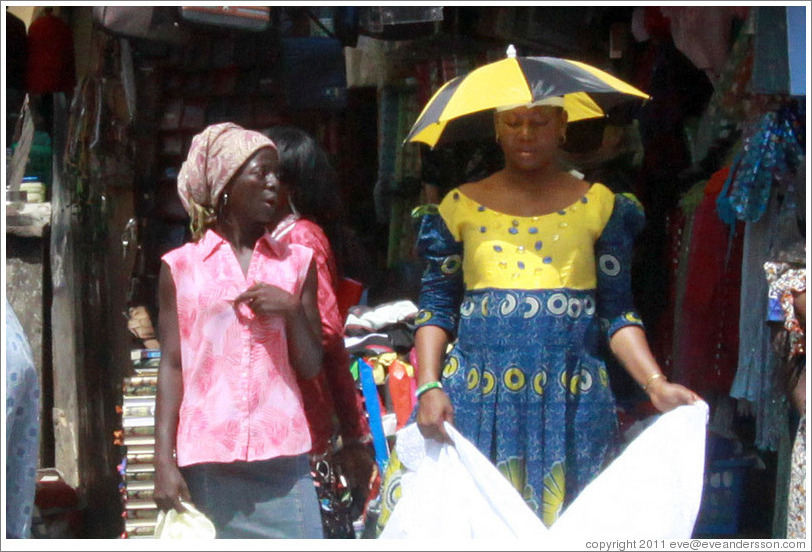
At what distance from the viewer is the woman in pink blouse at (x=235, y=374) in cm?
317

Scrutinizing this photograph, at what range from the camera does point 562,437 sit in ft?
10.9

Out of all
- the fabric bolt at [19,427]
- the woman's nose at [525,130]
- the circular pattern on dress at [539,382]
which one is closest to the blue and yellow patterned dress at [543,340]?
the circular pattern on dress at [539,382]

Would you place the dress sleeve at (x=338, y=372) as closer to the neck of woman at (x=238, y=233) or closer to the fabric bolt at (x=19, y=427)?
the neck of woman at (x=238, y=233)

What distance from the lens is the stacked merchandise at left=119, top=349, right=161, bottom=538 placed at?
4676 mm

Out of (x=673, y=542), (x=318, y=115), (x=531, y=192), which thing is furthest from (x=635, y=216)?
(x=318, y=115)

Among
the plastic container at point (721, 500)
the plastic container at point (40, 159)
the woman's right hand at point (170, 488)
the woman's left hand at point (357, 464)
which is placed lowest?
the plastic container at point (721, 500)

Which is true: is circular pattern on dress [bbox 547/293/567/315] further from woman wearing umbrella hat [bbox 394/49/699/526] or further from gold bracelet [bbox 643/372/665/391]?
gold bracelet [bbox 643/372/665/391]

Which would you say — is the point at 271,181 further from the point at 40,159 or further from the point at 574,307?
the point at 40,159

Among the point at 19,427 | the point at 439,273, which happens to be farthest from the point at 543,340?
the point at 19,427

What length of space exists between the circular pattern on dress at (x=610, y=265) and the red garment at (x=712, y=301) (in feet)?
4.65

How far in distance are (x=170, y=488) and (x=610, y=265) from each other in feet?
4.43

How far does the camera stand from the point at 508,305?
337 centimetres

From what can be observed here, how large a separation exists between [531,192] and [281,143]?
1105 millimetres

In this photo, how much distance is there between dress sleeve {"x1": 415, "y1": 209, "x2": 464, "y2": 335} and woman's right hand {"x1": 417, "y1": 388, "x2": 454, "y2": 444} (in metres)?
0.27
